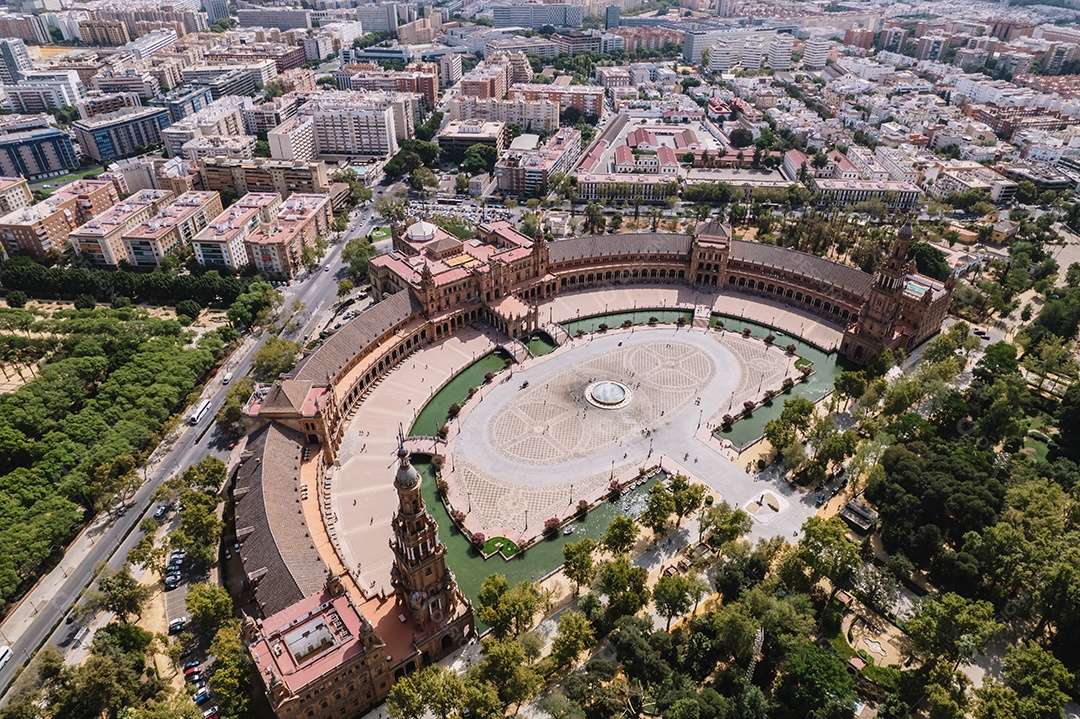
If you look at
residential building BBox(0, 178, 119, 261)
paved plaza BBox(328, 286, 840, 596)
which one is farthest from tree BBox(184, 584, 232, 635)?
residential building BBox(0, 178, 119, 261)

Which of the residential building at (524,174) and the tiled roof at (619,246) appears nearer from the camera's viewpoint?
the tiled roof at (619,246)

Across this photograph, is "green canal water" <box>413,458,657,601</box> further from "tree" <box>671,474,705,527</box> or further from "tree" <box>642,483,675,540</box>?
"tree" <box>671,474,705,527</box>

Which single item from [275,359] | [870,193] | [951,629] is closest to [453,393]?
[275,359]

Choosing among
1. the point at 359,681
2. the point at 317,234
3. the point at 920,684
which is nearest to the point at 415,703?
the point at 359,681

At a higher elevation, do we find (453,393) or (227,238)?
(227,238)

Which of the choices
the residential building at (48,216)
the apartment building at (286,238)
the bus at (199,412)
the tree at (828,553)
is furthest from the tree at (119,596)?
the residential building at (48,216)

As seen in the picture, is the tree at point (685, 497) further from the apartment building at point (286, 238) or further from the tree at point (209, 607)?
the apartment building at point (286, 238)

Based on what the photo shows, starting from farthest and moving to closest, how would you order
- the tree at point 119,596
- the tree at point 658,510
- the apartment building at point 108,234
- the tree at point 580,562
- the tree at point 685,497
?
the apartment building at point 108,234
the tree at point 685,497
the tree at point 658,510
the tree at point 580,562
the tree at point 119,596

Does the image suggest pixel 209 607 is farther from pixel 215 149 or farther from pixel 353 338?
pixel 215 149
